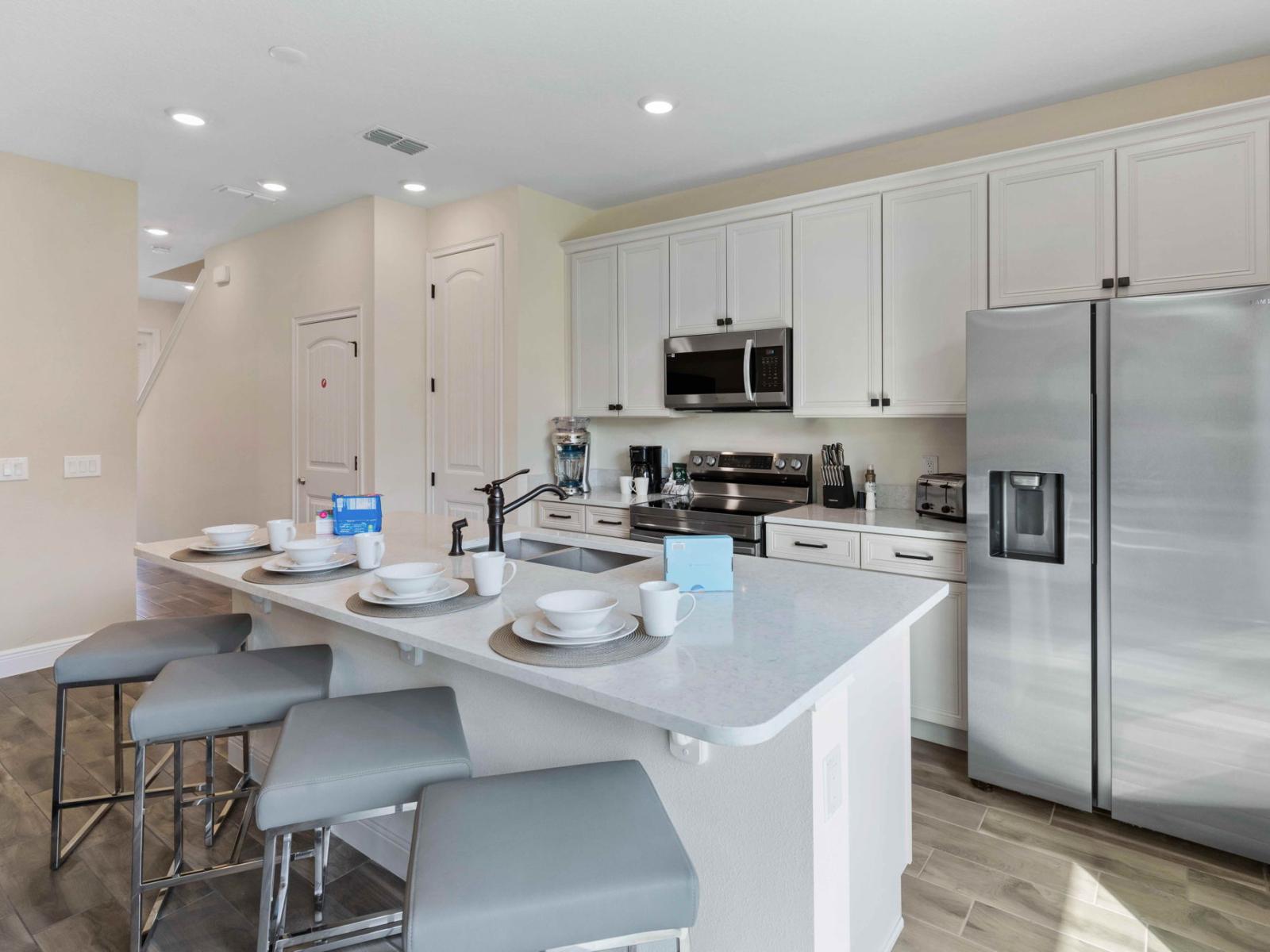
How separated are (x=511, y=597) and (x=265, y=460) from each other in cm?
441

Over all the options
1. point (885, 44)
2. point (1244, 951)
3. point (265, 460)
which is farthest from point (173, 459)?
point (1244, 951)

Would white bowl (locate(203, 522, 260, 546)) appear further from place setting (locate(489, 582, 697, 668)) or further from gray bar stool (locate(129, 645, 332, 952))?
place setting (locate(489, 582, 697, 668))

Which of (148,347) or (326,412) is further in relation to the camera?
(148,347)

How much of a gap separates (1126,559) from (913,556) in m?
0.76

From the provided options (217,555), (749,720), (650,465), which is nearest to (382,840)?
(217,555)

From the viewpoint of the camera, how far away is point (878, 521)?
123 inches

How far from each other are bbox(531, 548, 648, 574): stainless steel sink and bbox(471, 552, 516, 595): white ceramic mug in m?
0.65

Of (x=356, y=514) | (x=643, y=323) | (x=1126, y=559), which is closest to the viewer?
(x=1126, y=559)

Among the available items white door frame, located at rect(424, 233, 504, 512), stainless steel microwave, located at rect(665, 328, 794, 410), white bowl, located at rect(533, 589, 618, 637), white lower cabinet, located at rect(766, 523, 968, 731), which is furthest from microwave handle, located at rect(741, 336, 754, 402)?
white bowl, located at rect(533, 589, 618, 637)

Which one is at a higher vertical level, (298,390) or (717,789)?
(298,390)

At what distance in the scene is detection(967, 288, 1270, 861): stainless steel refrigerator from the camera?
213 centimetres

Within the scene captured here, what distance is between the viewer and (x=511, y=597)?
1677 millimetres

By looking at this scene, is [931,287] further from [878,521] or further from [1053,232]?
[878,521]

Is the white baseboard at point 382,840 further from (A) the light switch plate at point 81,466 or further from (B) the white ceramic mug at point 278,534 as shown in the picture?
(A) the light switch plate at point 81,466
